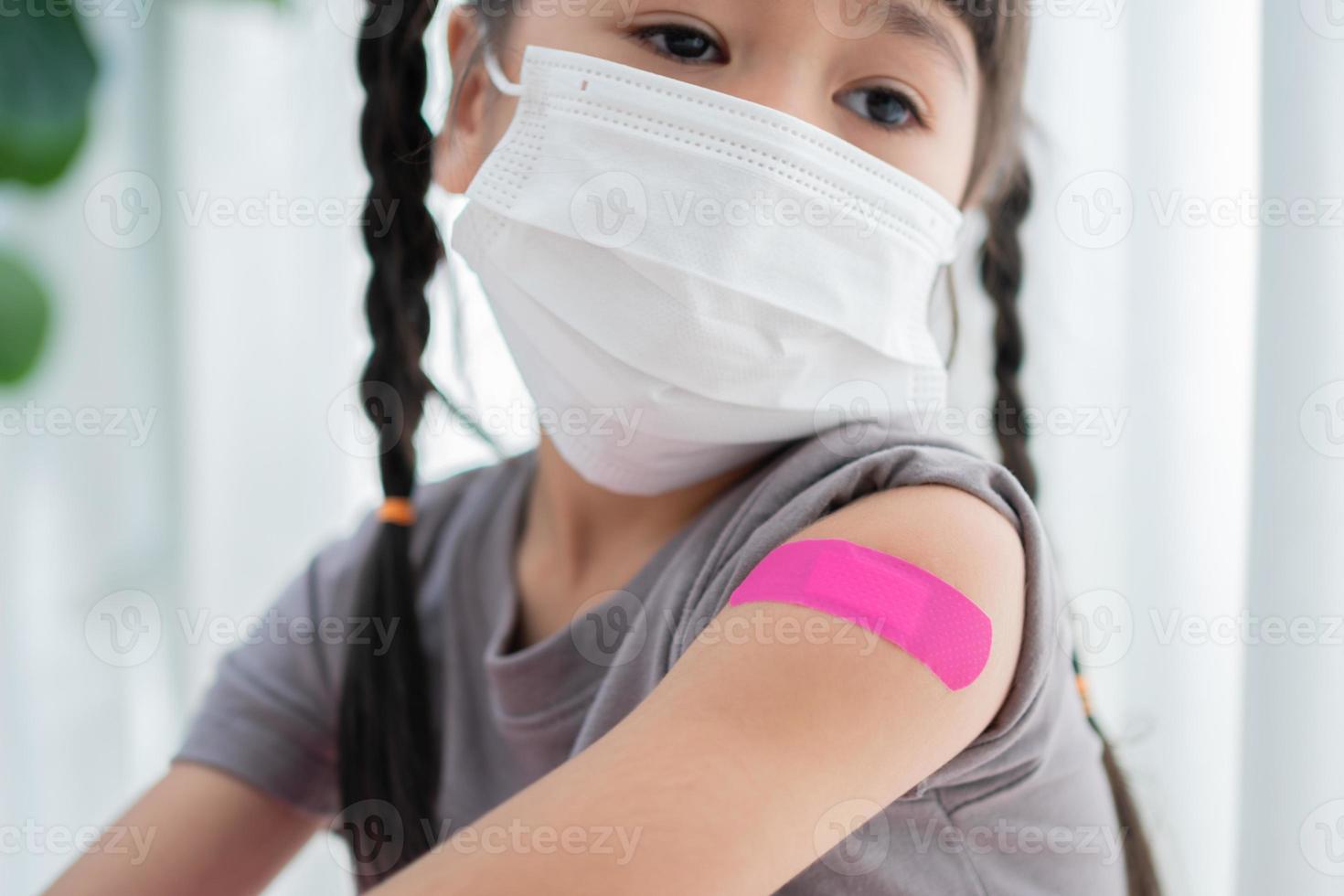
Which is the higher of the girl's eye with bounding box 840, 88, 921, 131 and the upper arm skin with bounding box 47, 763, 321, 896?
the girl's eye with bounding box 840, 88, 921, 131

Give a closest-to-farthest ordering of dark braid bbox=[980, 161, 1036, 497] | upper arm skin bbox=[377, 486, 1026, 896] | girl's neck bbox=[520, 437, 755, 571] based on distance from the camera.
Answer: upper arm skin bbox=[377, 486, 1026, 896] → girl's neck bbox=[520, 437, 755, 571] → dark braid bbox=[980, 161, 1036, 497]

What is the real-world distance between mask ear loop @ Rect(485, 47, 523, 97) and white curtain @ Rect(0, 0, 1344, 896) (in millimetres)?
477

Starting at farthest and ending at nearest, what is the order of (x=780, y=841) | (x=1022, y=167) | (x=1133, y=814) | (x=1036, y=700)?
1. (x=1022, y=167)
2. (x=1133, y=814)
3. (x=1036, y=700)
4. (x=780, y=841)

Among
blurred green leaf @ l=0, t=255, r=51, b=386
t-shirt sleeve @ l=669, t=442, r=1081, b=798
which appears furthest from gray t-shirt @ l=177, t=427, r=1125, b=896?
Result: blurred green leaf @ l=0, t=255, r=51, b=386

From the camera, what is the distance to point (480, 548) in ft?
3.32

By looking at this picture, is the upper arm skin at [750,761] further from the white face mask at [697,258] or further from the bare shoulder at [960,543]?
the white face mask at [697,258]

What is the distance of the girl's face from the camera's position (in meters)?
0.69

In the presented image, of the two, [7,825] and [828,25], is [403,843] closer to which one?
[828,25]

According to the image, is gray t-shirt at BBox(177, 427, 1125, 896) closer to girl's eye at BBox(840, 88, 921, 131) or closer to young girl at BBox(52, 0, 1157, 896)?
young girl at BBox(52, 0, 1157, 896)

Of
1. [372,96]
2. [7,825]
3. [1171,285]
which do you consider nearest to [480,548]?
[372,96]

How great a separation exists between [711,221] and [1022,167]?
44cm

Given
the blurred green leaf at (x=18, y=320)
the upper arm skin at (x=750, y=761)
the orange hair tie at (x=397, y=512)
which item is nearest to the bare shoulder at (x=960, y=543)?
the upper arm skin at (x=750, y=761)

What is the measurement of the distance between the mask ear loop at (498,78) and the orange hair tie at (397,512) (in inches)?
15.7

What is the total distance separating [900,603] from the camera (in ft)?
1.81
